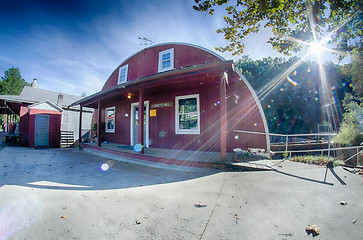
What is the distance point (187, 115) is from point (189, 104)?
0.53 metres

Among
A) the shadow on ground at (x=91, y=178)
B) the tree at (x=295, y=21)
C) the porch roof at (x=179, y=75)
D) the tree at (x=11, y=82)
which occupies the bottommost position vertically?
the shadow on ground at (x=91, y=178)

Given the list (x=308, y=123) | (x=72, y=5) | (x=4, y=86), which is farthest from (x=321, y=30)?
(x=4, y=86)

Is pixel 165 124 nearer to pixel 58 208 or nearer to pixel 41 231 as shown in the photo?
pixel 58 208

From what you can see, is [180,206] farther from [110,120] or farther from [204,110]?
[110,120]

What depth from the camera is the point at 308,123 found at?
23531mm

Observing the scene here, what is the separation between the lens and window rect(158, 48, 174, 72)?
8.51m

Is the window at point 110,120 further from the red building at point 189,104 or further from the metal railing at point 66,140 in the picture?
the metal railing at point 66,140

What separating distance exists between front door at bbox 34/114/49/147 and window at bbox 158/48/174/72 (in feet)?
30.2

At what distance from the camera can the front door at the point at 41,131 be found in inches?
406

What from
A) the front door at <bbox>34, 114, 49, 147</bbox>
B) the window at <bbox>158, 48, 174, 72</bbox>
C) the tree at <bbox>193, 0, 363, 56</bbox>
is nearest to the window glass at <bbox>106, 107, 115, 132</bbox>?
the front door at <bbox>34, 114, 49, 147</bbox>

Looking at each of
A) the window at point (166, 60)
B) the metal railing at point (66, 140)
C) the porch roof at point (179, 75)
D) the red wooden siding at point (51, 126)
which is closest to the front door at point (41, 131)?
the red wooden siding at point (51, 126)

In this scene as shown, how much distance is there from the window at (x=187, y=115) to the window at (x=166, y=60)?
97.3 inches

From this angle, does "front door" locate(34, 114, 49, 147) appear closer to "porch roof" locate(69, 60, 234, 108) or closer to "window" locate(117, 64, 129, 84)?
"window" locate(117, 64, 129, 84)

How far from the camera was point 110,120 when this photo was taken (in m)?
10.5
